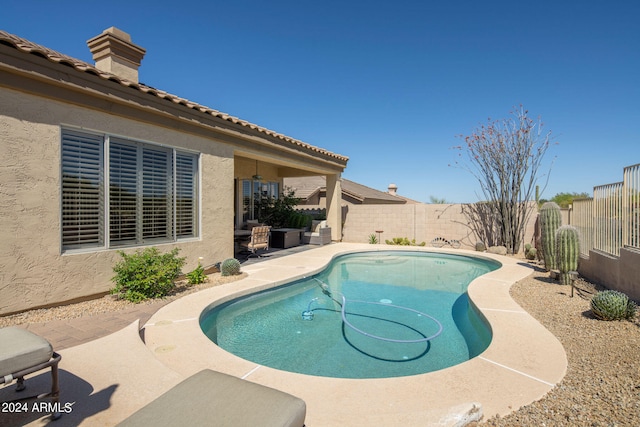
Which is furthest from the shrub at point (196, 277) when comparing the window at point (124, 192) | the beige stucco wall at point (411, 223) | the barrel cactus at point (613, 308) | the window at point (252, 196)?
the beige stucco wall at point (411, 223)

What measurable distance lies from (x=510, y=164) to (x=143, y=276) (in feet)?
49.5

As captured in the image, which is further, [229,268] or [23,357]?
[229,268]

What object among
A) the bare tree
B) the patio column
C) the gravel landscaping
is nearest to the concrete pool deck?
the gravel landscaping

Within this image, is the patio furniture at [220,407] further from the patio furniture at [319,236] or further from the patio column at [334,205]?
the patio column at [334,205]

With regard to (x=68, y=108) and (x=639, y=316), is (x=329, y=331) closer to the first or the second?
(x=639, y=316)

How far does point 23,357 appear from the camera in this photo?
236 cm

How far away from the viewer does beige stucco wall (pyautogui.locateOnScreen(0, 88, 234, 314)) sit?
5105 mm

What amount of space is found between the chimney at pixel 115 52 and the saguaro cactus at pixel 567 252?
12.1 meters

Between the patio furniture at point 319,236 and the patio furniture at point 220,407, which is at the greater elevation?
the patio furniture at point 319,236

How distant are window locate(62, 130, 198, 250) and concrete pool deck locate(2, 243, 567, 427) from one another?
9.13ft

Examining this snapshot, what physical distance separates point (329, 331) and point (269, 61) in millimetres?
14323

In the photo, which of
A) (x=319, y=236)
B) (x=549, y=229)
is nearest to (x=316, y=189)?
(x=319, y=236)

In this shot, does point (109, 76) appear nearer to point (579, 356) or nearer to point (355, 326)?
point (355, 326)

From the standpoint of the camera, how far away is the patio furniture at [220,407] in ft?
6.03
